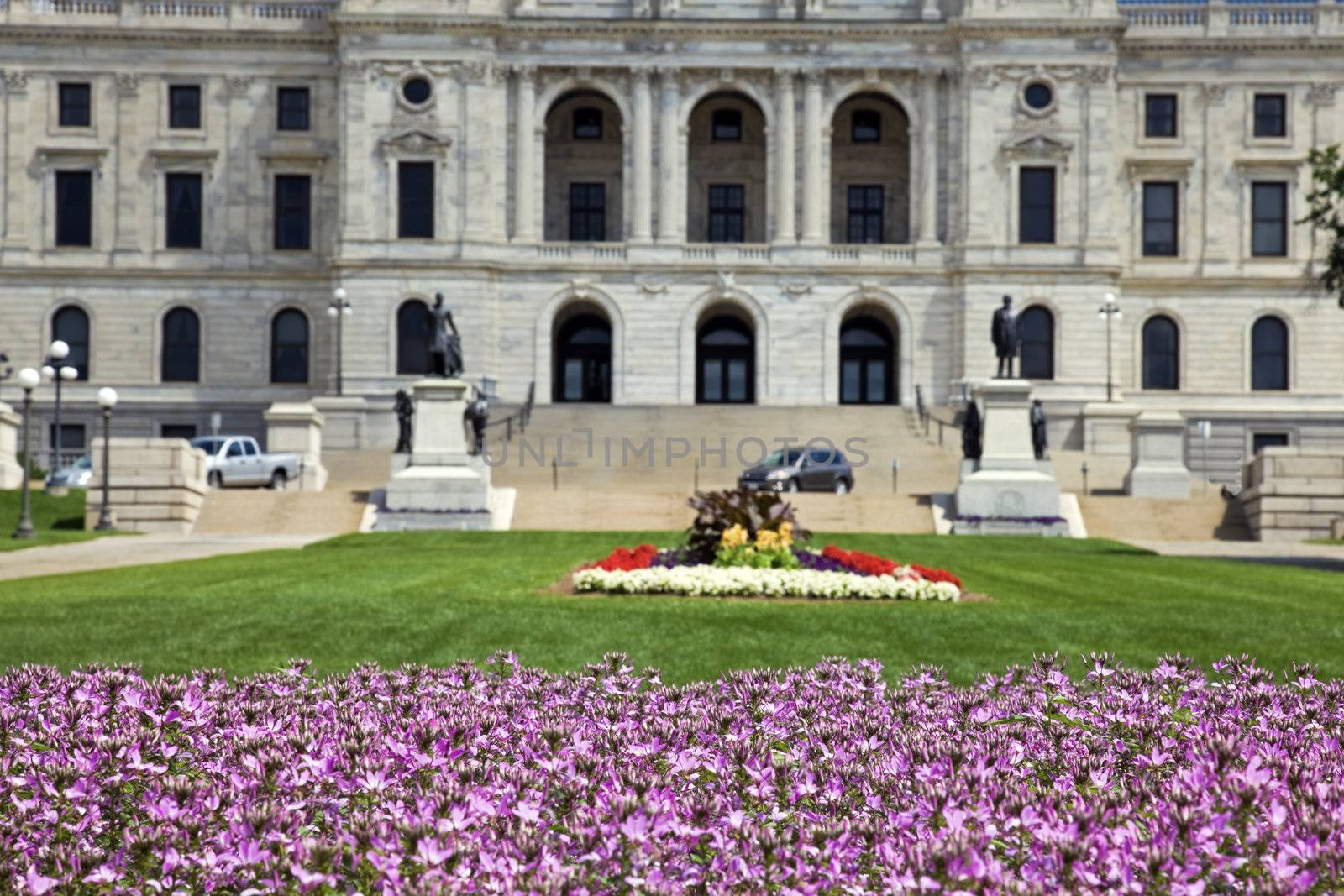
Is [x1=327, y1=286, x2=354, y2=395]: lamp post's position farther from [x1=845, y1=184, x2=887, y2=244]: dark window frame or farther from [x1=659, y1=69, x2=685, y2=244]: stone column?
[x1=845, y1=184, x2=887, y2=244]: dark window frame

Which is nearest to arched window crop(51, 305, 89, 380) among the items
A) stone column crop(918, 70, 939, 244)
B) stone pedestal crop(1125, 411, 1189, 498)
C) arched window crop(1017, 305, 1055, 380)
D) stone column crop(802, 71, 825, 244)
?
stone column crop(802, 71, 825, 244)

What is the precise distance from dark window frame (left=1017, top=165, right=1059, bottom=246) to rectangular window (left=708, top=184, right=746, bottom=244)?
11.7 metres


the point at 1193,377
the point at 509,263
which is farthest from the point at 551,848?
the point at 1193,377

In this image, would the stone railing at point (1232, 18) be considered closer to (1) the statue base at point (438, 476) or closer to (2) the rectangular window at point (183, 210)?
(2) the rectangular window at point (183, 210)

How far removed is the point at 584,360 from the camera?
6775 cm

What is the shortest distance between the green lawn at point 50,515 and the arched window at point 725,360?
96.1ft

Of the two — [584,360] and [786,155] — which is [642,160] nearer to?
[786,155]

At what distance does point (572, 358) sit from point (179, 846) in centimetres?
6308

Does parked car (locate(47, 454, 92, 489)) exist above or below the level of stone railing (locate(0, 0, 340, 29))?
below

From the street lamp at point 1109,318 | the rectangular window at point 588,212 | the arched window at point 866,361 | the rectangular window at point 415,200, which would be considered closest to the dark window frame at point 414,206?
the rectangular window at point 415,200

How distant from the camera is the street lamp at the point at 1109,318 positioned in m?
58.2

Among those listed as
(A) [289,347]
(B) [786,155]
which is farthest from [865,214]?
(A) [289,347]

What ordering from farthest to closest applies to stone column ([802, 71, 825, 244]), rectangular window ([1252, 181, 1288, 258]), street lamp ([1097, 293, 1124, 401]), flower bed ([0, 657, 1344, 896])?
rectangular window ([1252, 181, 1288, 258]) → stone column ([802, 71, 825, 244]) → street lamp ([1097, 293, 1124, 401]) → flower bed ([0, 657, 1344, 896])

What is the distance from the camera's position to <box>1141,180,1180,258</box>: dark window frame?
6638cm
